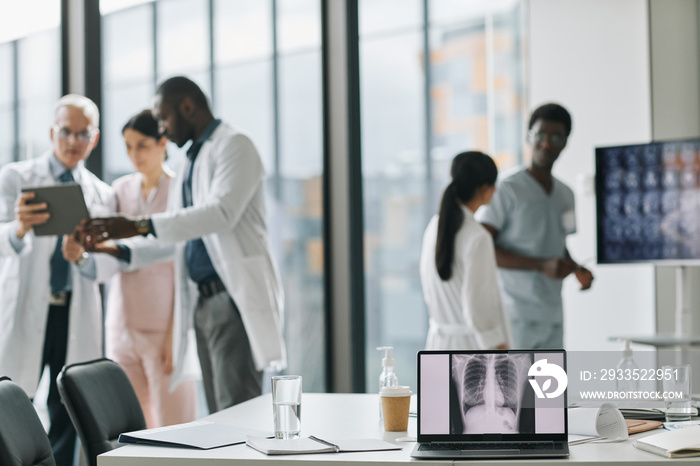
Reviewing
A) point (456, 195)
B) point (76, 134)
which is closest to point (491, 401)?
point (456, 195)

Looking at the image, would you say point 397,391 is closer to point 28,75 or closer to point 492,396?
point 492,396

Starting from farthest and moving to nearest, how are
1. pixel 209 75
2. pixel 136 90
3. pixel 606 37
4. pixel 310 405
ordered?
1. pixel 606 37
2. pixel 209 75
3. pixel 136 90
4. pixel 310 405

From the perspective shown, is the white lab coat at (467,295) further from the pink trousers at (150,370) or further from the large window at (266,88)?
the large window at (266,88)

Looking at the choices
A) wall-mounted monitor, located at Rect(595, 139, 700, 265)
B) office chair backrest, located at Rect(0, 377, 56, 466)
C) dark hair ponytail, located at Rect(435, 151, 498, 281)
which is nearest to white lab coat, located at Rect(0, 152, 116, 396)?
office chair backrest, located at Rect(0, 377, 56, 466)

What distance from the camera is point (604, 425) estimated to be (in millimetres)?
1727

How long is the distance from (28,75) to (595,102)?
3.05 m

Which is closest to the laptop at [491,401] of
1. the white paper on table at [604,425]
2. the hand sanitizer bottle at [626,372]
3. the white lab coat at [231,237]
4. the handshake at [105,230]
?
the white paper on table at [604,425]

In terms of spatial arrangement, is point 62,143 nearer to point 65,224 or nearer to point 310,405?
point 65,224

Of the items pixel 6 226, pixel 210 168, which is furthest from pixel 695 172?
pixel 6 226

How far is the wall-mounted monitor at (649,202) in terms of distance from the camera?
3.60 meters

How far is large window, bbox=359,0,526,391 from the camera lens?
4.66 m

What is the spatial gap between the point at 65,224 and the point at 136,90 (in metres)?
1.02

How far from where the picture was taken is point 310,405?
2.27 metres

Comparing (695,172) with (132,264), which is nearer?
(132,264)
